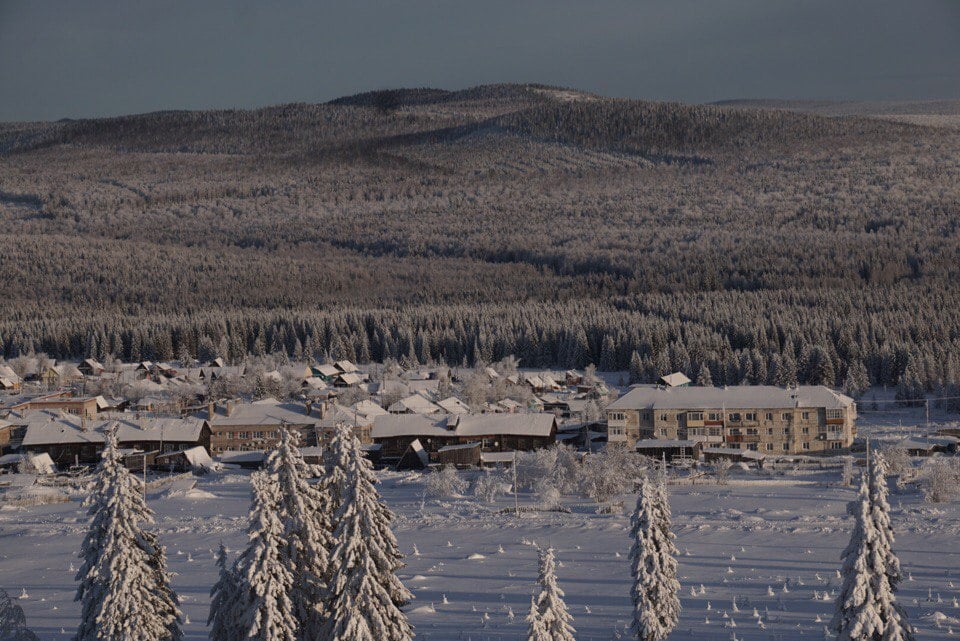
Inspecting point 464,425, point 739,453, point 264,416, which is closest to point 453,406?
point 464,425

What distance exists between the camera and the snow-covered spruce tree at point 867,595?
29344 mm

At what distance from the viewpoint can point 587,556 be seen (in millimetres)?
52688

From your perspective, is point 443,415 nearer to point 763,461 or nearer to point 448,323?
point 763,461

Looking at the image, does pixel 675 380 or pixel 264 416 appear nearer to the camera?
pixel 264 416

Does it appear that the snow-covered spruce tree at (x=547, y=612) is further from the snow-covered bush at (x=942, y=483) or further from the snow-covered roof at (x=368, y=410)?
the snow-covered roof at (x=368, y=410)

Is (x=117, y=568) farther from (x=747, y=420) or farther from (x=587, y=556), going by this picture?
(x=747, y=420)

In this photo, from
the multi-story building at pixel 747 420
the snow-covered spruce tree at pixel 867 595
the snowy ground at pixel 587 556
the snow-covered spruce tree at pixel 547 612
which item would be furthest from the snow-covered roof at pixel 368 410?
the snow-covered spruce tree at pixel 867 595

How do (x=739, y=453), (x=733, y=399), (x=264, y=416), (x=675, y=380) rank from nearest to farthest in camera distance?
(x=739, y=453), (x=733, y=399), (x=264, y=416), (x=675, y=380)

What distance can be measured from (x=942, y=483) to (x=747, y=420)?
23.6 meters

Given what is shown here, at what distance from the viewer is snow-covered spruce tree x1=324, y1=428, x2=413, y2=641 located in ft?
100

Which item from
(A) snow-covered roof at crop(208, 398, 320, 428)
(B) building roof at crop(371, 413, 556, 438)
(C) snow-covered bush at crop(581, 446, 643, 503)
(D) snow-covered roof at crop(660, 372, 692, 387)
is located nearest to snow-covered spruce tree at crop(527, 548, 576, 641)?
(C) snow-covered bush at crop(581, 446, 643, 503)

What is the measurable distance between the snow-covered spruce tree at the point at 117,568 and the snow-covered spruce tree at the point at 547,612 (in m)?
8.88

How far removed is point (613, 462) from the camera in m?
72.2

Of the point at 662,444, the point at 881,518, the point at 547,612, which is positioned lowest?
the point at 662,444
